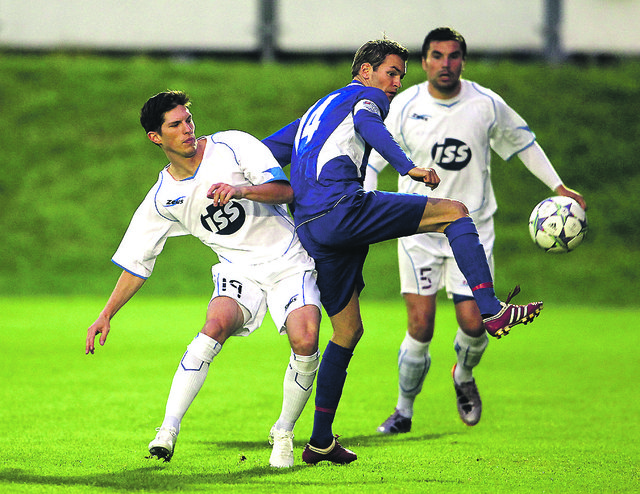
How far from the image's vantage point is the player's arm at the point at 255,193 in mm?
4312

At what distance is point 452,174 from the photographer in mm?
6145

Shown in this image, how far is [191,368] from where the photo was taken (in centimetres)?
453

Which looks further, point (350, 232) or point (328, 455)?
point (328, 455)

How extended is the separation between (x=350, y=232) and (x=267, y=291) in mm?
593

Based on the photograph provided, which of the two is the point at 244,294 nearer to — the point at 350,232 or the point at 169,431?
the point at 350,232

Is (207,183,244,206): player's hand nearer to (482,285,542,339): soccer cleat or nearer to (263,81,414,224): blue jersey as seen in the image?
(263,81,414,224): blue jersey

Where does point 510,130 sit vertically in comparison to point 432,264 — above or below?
above

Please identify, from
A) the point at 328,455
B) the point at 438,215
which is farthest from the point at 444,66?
the point at 328,455

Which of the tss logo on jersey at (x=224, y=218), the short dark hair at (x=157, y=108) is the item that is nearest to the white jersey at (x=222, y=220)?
the tss logo on jersey at (x=224, y=218)

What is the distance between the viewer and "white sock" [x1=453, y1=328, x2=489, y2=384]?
20.0ft

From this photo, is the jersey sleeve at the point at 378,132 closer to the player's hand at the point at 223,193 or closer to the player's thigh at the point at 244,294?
the player's hand at the point at 223,193

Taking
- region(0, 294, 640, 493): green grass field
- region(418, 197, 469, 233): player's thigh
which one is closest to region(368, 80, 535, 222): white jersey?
region(0, 294, 640, 493): green grass field

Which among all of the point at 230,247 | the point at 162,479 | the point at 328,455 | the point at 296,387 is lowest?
the point at 328,455

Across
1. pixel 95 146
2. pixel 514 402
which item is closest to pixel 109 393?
pixel 514 402
